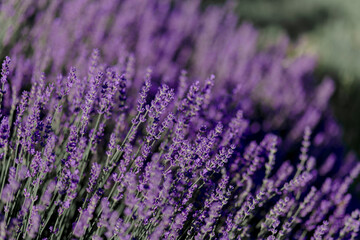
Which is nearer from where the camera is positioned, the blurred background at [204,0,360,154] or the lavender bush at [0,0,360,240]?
the lavender bush at [0,0,360,240]

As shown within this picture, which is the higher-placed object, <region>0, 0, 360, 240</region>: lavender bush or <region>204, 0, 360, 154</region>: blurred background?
<region>204, 0, 360, 154</region>: blurred background

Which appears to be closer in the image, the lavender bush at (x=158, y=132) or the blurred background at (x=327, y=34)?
the lavender bush at (x=158, y=132)

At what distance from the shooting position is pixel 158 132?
→ 187cm

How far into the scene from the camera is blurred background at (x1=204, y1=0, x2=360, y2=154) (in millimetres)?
4629

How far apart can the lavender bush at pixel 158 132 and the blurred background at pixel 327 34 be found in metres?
0.83

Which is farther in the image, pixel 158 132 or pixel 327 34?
pixel 327 34

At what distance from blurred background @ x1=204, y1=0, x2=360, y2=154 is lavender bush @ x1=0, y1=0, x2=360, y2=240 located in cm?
83

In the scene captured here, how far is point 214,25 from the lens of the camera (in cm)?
376

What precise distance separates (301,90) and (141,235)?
2.68m

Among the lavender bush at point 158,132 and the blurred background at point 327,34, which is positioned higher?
the blurred background at point 327,34

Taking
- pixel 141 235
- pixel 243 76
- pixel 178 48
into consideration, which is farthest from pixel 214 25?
pixel 141 235

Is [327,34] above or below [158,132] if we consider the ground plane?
above

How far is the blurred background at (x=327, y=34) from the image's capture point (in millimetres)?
4629

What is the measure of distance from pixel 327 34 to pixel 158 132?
4.42m
